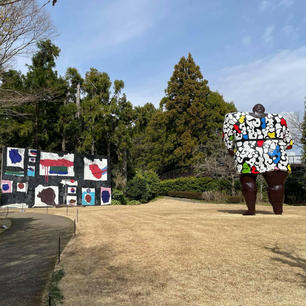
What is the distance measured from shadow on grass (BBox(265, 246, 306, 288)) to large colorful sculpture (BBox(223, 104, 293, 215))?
5.35 m

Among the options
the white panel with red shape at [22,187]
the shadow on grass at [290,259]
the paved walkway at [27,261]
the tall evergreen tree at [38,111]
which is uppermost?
the tall evergreen tree at [38,111]

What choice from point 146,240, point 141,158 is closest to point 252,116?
point 146,240

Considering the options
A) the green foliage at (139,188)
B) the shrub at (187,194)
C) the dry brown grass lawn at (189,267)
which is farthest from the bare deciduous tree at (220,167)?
the dry brown grass lawn at (189,267)

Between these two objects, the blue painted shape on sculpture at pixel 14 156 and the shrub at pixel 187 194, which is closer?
the blue painted shape on sculpture at pixel 14 156

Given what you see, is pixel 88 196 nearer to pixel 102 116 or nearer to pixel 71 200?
pixel 71 200

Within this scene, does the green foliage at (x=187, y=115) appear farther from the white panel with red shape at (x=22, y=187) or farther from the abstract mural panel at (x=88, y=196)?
the white panel with red shape at (x=22, y=187)

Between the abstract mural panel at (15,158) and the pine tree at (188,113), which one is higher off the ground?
the pine tree at (188,113)

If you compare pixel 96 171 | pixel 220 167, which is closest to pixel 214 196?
pixel 220 167

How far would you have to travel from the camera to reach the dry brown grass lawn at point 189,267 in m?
4.07

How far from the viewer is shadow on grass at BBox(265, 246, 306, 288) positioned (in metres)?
5.18

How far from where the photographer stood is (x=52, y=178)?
2398 centimetres

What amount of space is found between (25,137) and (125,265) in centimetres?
2517

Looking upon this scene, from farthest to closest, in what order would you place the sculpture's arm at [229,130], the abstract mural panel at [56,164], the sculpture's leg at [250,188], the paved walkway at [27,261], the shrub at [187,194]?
the shrub at [187,194]
the abstract mural panel at [56,164]
the sculpture's arm at [229,130]
the sculpture's leg at [250,188]
the paved walkway at [27,261]

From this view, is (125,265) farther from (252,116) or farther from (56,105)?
(56,105)
